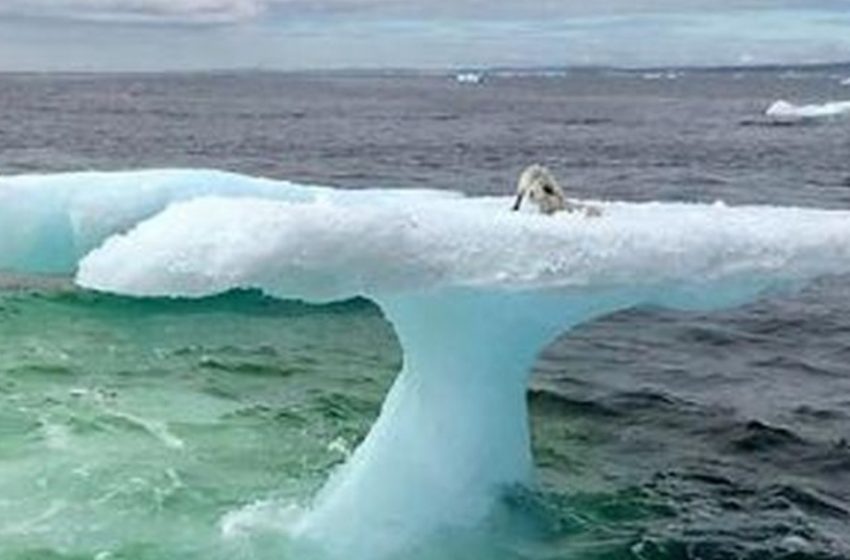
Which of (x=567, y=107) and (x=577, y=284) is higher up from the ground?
(x=577, y=284)

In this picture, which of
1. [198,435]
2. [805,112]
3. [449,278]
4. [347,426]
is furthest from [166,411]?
[805,112]

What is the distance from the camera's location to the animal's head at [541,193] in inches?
521

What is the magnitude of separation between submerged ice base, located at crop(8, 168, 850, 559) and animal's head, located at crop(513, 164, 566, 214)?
1.46 ft

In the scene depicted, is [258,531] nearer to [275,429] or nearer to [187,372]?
[275,429]

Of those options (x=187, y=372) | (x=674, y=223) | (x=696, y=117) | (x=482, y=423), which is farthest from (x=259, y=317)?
(x=696, y=117)

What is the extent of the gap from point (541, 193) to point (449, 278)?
259cm

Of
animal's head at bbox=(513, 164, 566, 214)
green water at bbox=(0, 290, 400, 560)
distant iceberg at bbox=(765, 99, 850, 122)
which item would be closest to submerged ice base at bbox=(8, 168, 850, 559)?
animal's head at bbox=(513, 164, 566, 214)

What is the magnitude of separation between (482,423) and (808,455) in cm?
477

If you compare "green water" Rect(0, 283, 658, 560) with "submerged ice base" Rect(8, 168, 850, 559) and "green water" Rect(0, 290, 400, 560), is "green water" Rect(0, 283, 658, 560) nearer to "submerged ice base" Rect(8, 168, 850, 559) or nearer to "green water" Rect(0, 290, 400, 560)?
"green water" Rect(0, 290, 400, 560)

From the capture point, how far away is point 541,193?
1334cm

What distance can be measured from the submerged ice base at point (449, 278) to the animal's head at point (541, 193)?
17.5 inches

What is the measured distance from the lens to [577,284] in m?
11.3

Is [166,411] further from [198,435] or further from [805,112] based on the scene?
[805,112]

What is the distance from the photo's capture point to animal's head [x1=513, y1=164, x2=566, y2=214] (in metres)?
13.2
